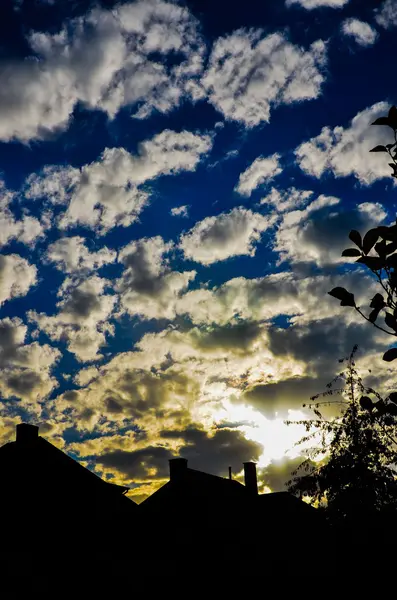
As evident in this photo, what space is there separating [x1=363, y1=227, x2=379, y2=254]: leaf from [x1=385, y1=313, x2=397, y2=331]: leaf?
1.45 ft

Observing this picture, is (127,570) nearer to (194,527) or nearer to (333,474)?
(194,527)

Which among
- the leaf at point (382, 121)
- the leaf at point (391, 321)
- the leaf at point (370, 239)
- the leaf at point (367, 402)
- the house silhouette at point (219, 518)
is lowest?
the house silhouette at point (219, 518)

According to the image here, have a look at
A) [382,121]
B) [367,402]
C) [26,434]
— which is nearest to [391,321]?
[367,402]

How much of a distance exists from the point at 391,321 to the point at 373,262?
15.3 inches

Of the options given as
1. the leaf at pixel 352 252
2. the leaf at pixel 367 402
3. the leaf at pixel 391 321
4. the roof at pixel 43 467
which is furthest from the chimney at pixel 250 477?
the leaf at pixel 352 252

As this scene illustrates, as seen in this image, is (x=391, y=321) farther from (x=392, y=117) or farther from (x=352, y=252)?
(x=392, y=117)

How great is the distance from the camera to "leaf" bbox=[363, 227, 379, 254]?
10.2 ft

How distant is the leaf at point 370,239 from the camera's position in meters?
3.12

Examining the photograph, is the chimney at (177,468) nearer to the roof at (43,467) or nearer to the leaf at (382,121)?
the roof at (43,467)

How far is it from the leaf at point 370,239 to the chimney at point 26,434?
20.0 m

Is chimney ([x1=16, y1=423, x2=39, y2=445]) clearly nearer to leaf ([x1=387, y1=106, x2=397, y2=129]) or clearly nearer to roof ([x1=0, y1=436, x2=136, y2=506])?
roof ([x1=0, y1=436, x2=136, y2=506])

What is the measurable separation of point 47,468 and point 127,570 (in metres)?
5.42

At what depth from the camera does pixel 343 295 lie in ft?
10.8

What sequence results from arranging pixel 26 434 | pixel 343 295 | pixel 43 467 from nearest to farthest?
1. pixel 343 295
2. pixel 43 467
3. pixel 26 434
